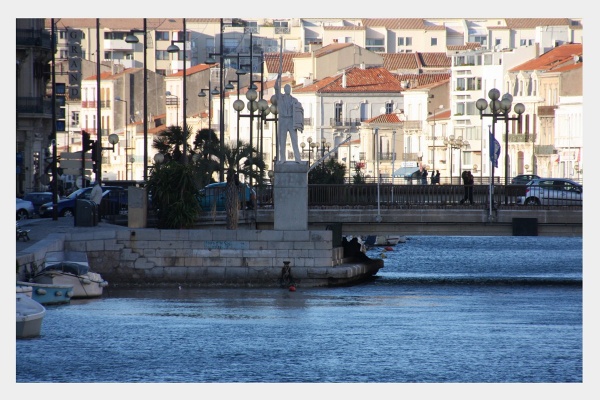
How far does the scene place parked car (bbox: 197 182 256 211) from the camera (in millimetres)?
44625

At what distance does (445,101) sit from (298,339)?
88703mm

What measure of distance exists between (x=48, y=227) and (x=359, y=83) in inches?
2912

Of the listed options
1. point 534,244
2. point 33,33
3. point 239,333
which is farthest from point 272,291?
point 534,244

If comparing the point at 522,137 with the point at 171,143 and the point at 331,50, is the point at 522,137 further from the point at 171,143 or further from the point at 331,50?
the point at 171,143

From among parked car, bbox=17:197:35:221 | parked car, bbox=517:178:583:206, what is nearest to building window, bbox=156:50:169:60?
parked car, bbox=17:197:35:221

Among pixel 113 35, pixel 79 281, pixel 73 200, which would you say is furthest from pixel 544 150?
pixel 79 281

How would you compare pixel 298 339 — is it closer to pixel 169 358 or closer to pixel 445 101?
pixel 169 358

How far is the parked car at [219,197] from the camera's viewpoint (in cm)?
4462

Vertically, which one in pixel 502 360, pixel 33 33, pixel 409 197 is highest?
pixel 33 33

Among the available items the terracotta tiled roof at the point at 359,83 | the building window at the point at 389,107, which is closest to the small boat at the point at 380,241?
the terracotta tiled roof at the point at 359,83

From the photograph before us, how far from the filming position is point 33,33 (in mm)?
62312

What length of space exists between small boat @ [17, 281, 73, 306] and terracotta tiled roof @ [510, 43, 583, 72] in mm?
65235

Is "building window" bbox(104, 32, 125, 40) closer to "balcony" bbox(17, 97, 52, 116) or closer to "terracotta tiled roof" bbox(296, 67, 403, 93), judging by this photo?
"terracotta tiled roof" bbox(296, 67, 403, 93)

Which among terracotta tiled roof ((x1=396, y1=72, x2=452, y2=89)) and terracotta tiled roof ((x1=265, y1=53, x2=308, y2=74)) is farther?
terracotta tiled roof ((x1=265, y1=53, x2=308, y2=74))
